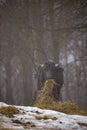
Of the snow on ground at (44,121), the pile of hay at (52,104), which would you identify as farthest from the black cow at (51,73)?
the snow on ground at (44,121)

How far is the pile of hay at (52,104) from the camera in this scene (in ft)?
20.7

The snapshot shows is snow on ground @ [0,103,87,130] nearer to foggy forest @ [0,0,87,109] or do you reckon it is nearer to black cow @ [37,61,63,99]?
black cow @ [37,61,63,99]

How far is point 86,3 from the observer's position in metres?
14.9

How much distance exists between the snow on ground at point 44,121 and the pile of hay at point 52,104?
0.71m

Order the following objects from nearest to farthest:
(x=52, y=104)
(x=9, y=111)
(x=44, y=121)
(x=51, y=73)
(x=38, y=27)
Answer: (x=44, y=121) → (x=9, y=111) → (x=52, y=104) → (x=51, y=73) → (x=38, y=27)

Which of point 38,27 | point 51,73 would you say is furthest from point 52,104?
point 38,27

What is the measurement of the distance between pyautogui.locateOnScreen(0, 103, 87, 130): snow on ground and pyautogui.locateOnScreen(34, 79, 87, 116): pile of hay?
71 cm

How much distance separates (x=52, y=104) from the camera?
6.79m

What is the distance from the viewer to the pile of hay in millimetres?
6309

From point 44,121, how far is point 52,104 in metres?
1.57

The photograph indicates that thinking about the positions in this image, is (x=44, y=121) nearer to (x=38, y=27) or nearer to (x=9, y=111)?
(x=9, y=111)

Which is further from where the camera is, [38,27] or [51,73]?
[38,27]

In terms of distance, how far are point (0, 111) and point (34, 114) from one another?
560 mm

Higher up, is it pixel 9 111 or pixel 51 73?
pixel 51 73
